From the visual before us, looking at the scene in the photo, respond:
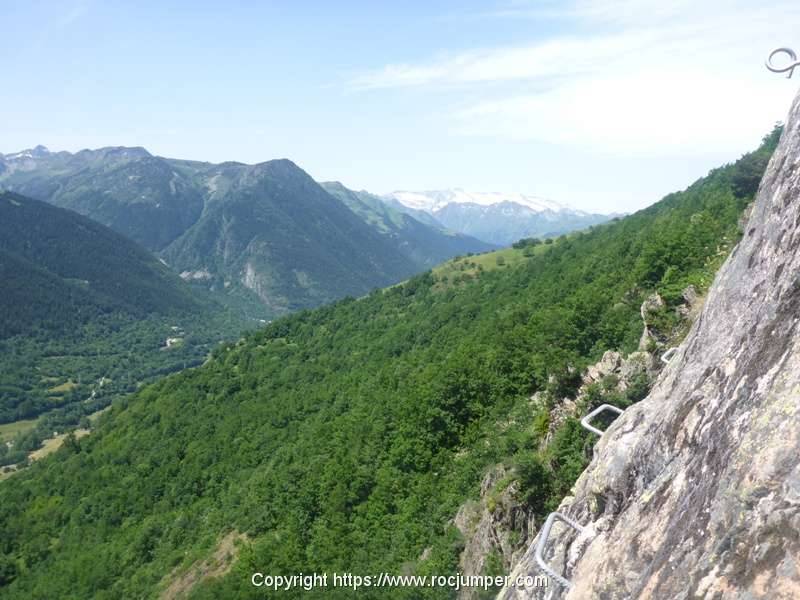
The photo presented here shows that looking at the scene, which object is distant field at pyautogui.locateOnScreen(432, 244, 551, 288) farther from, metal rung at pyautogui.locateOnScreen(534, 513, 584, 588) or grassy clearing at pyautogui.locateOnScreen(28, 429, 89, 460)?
grassy clearing at pyautogui.locateOnScreen(28, 429, 89, 460)

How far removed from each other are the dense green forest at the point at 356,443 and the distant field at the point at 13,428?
89.5 m

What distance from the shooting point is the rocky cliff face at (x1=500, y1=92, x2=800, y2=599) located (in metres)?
5.63

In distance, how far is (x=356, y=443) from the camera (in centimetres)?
4219

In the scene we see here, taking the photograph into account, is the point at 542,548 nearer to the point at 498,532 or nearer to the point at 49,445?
the point at 498,532

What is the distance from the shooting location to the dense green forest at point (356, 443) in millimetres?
29344

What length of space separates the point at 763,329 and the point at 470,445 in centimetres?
2668

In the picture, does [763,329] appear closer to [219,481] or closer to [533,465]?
[533,465]

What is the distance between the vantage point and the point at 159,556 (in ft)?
174

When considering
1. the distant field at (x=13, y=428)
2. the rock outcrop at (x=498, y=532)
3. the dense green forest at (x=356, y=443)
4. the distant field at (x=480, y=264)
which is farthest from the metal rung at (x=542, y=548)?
the distant field at (x=13, y=428)

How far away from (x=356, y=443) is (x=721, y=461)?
123 ft

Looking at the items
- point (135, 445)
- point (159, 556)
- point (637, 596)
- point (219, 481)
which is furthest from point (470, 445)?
point (135, 445)

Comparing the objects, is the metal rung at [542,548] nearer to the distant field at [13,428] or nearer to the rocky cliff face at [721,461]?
the rocky cliff face at [721,461]

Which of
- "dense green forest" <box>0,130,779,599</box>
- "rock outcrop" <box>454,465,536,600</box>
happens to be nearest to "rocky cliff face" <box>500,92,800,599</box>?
"rock outcrop" <box>454,465,536,600</box>

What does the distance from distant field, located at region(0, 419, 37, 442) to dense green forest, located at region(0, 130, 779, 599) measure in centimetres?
8946
